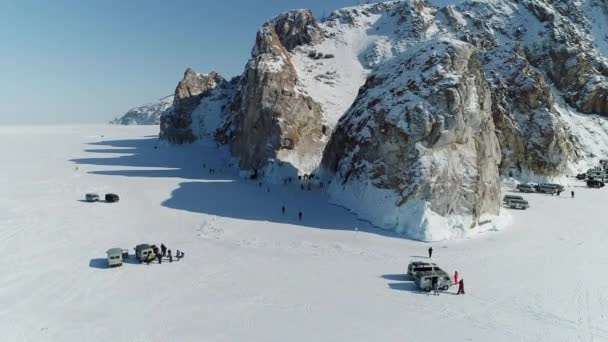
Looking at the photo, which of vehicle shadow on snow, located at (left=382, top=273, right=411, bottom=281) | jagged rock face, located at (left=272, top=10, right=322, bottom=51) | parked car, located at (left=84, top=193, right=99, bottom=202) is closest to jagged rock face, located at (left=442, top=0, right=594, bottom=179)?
jagged rock face, located at (left=272, top=10, right=322, bottom=51)

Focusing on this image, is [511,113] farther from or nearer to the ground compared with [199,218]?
farther from the ground

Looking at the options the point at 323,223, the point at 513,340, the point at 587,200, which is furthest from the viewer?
the point at 587,200

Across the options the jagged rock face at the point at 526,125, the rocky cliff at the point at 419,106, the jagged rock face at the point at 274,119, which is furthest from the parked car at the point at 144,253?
the jagged rock face at the point at 526,125

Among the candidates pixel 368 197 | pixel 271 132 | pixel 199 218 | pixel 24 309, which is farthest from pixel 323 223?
pixel 271 132

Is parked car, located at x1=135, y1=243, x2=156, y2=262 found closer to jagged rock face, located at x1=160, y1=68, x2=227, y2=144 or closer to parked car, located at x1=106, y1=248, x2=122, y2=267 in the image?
parked car, located at x1=106, y1=248, x2=122, y2=267

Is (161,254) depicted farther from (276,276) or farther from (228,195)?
(228,195)

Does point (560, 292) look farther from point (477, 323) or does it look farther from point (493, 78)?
point (493, 78)

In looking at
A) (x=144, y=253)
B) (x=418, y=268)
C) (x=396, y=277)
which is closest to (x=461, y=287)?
(x=418, y=268)

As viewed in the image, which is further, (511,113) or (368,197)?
(511,113)

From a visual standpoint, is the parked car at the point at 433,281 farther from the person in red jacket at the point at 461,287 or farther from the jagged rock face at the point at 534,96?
the jagged rock face at the point at 534,96
